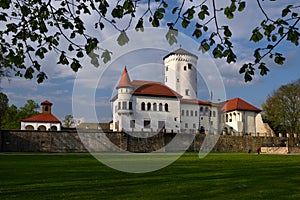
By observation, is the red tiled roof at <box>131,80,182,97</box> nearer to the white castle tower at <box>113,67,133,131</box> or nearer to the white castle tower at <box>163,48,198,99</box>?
the white castle tower at <box>113,67,133,131</box>

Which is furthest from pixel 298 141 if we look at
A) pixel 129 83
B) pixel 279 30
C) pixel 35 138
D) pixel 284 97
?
pixel 279 30

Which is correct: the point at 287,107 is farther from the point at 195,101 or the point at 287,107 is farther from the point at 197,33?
the point at 197,33

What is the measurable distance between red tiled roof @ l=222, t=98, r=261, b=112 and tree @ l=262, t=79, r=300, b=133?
11684mm

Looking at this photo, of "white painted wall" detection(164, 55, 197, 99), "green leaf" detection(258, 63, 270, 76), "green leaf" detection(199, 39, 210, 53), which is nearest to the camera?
"green leaf" detection(258, 63, 270, 76)

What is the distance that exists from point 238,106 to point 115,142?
102 ft

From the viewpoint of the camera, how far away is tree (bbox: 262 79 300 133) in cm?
5659

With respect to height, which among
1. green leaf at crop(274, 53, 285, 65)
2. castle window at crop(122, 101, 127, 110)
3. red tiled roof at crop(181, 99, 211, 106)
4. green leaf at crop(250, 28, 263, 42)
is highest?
red tiled roof at crop(181, 99, 211, 106)

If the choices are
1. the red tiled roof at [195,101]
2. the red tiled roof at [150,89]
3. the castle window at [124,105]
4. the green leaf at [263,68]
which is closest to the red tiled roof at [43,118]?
the castle window at [124,105]

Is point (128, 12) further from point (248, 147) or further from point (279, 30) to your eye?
point (248, 147)

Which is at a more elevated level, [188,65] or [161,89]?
[188,65]

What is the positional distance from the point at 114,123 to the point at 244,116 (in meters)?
25.6

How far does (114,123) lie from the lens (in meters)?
59.5

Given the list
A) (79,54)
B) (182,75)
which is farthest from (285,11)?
(182,75)

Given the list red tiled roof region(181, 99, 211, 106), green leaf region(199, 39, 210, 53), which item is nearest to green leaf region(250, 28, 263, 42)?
green leaf region(199, 39, 210, 53)
